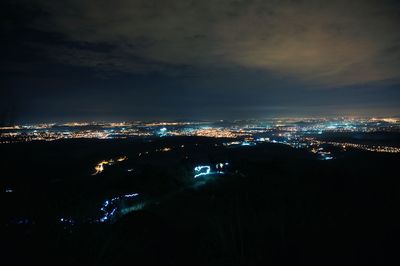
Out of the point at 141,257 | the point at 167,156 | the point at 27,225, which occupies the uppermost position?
the point at 27,225

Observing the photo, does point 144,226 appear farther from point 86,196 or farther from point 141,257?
point 86,196

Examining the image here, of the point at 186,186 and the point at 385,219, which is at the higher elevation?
the point at 385,219

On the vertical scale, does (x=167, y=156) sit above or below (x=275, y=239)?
below

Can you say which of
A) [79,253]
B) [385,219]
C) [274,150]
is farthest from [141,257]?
[274,150]

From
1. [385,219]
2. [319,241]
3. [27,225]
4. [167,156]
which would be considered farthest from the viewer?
[167,156]

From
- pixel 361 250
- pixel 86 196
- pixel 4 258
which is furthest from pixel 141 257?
pixel 86 196

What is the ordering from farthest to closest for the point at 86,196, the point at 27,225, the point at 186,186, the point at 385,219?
the point at 186,186 → the point at 86,196 → the point at 385,219 → the point at 27,225

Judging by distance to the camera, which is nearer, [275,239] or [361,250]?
[361,250]

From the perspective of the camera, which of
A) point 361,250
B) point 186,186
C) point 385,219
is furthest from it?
point 186,186

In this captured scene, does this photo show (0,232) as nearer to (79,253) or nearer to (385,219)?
(79,253)
